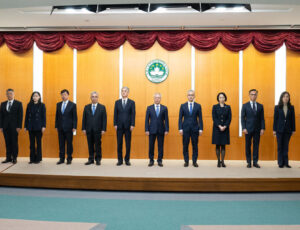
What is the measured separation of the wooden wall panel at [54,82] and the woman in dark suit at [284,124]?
174 inches

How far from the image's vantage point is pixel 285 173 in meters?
4.55

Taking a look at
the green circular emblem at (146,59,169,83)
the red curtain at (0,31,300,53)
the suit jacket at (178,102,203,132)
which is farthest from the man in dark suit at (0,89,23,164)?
the suit jacket at (178,102,203,132)

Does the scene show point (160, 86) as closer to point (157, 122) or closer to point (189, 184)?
point (157, 122)

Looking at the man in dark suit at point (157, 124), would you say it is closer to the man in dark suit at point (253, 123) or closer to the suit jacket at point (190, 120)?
the suit jacket at point (190, 120)

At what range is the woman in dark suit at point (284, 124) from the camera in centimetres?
510

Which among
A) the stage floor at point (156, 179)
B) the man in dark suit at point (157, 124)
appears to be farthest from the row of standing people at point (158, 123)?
the stage floor at point (156, 179)

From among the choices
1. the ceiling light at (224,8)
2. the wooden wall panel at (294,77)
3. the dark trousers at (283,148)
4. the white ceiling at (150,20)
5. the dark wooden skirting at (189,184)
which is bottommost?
the dark wooden skirting at (189,184)

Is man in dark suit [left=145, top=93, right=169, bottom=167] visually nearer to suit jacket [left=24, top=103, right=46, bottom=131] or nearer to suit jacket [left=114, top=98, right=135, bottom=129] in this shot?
suit jacket [left=114, top=98, right=135, bottom=129]

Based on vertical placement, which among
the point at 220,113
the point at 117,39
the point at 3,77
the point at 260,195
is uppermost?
the point at 117,39

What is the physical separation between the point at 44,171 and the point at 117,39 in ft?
10.8

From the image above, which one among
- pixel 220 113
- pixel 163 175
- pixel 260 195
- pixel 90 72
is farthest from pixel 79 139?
pixel 260 195

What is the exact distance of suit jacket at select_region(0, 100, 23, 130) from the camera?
5340mm

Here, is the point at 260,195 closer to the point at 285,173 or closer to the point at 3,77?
the point at 285,173

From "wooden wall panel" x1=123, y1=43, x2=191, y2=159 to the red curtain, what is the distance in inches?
7.1
